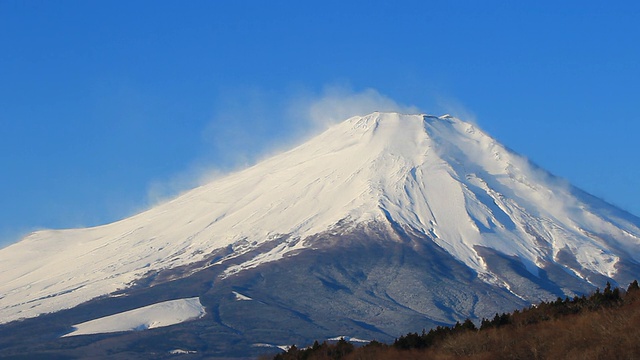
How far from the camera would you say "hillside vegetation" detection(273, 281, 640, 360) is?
107 ft

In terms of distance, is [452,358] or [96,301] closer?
[452,358]

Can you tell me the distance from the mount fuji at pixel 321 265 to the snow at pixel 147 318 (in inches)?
12.0

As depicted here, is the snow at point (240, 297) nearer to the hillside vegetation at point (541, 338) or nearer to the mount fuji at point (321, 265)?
the mount fuji at point (321, 265)

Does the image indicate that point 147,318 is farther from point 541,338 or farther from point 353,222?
point 541,338

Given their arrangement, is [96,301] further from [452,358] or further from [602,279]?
[452,358]

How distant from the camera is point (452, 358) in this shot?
36156mm

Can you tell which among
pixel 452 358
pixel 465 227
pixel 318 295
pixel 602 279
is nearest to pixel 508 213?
pixel 465 227

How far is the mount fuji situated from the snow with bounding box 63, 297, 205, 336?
306 millimetres

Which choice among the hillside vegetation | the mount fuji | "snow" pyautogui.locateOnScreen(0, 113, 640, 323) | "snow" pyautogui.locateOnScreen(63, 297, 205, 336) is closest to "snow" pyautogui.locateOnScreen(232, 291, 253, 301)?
the mount fuji

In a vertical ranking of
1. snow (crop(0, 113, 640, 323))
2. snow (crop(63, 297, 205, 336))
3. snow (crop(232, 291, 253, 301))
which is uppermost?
snow (crop(0, 113, 640, 323))

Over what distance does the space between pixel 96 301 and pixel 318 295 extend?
31150 millimetres

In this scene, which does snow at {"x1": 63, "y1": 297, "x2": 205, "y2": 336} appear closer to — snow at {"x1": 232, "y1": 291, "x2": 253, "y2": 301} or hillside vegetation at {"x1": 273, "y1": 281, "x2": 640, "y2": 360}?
snow at {"x1": 232, "y1": 291, "x2": 253, "y2": 301}

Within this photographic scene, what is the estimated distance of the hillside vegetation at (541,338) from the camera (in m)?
32.7

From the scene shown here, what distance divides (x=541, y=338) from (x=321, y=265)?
130050 mm
